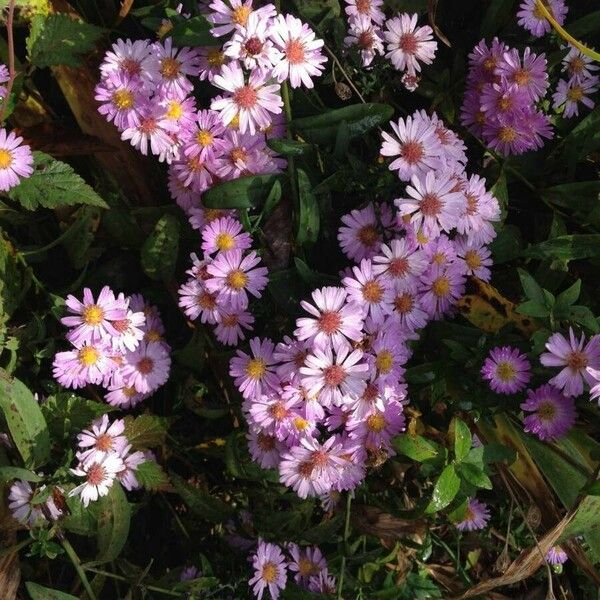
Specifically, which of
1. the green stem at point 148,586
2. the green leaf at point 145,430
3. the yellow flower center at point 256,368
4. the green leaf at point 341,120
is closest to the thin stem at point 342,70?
the green leaf at point 341,120

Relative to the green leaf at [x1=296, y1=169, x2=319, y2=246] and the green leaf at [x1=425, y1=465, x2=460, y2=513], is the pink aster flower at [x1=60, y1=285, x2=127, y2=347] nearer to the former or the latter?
the green leaf at [x1=296, y1=169, x2=319, y2=246]

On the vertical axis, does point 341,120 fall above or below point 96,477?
above

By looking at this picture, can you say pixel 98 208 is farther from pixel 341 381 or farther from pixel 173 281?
pixel 341 381

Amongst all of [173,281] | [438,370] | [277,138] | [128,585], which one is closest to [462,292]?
[438,370]

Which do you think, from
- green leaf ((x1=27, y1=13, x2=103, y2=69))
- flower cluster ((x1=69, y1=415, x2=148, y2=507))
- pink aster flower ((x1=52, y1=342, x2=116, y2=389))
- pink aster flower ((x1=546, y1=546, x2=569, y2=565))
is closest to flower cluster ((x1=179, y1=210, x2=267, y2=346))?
pink aster flower ((x1=52, y1=342, x2=116, y2=389))

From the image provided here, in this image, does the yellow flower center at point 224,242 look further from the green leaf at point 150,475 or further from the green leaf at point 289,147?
the green leaf at point 150,475

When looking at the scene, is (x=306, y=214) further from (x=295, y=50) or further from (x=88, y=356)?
(x=88, y=356)

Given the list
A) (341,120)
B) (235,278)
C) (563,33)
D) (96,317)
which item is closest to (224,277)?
(235,278)
